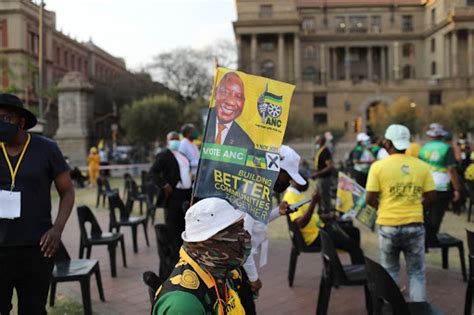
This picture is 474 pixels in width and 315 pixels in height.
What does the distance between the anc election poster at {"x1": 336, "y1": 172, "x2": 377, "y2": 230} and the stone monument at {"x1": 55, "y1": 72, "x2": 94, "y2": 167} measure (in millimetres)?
22271

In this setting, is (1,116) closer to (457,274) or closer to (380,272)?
(380,272)

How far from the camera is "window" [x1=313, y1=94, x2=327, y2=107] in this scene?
71188 mm

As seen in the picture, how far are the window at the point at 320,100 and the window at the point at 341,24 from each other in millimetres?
15970

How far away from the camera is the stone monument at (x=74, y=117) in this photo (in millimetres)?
26875

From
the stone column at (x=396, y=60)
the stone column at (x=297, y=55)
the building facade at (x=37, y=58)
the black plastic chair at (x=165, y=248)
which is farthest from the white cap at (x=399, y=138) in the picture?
the stone column at (x=396, y=60)

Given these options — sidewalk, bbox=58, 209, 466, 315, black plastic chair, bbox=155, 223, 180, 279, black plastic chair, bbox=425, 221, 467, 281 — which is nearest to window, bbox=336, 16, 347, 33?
sidewalk, bbox=58, 209, 466, 315

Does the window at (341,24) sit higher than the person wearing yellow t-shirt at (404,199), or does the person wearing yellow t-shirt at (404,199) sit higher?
the window at (341,24)

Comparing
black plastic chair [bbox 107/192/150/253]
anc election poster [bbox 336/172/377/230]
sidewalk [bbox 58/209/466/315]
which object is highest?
anc election poster [bbox 336/172/377/230]

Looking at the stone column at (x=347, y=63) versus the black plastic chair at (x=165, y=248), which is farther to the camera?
the stone column at (x=347, y=63)

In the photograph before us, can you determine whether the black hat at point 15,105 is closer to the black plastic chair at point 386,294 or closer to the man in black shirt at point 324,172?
the black plastic chair at point 386,294

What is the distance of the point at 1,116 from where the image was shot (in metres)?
3.54

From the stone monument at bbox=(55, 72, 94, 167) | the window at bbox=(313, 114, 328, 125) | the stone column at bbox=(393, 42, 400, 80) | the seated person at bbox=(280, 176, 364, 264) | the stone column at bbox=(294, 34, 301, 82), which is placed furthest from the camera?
the stone column at bbox=(393, 42, 400, 80)

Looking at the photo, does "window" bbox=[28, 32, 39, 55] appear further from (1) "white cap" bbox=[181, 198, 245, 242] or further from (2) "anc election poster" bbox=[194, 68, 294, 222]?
(1) "white cap" bbox=[181, 198, 245, 242]

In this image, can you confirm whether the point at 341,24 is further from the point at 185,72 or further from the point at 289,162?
the point at 289,162
